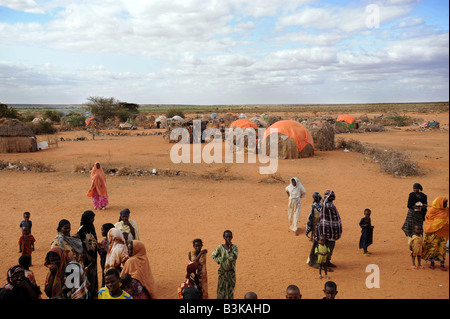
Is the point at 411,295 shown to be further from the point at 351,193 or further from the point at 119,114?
the point at 119,114

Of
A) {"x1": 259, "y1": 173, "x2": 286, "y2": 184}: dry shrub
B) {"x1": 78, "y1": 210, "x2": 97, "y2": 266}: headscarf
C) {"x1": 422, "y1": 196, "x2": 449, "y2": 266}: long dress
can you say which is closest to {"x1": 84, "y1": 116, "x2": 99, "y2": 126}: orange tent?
{"x1": 259, "y1": 173, "x2": 286, "y2": 184}: dry shrub

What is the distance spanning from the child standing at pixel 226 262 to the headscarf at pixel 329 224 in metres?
1.92

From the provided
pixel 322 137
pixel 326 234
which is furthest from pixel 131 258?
pixel 322 137

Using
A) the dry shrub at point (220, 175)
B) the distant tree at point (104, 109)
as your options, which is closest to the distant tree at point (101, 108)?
the distant tree at point (104, 109)

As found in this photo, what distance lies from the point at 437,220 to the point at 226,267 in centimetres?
370

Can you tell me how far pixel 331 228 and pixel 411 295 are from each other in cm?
150

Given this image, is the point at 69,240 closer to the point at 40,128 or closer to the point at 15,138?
the point at 15,138

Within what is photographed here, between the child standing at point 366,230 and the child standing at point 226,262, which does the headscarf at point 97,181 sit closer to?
the child standing at point 226,262

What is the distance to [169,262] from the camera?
6414mm

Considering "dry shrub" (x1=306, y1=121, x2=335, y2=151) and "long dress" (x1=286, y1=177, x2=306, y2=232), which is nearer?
"long dress" (x1=286, y1=177, x2=306, y2=232)

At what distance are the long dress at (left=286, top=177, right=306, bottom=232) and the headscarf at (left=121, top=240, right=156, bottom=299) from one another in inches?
162

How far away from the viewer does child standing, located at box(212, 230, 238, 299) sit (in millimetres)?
4617

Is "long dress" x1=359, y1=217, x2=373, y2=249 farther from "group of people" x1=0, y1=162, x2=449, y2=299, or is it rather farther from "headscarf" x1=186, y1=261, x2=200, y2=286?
"headscarf" x1=186, y1=261, x2=200, y2=286

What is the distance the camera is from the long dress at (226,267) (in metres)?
4.62
